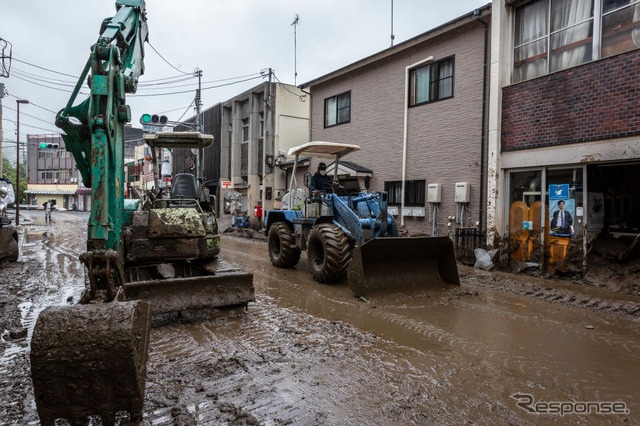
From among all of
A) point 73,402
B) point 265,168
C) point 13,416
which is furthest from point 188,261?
point 265,168

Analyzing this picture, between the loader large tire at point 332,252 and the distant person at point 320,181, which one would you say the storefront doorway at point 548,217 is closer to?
the distant person at point 320,181

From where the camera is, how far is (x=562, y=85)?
8.80 metres

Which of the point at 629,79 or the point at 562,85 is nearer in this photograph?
the point at 629,79

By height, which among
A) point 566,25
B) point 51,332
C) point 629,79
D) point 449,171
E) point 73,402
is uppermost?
point 566,25

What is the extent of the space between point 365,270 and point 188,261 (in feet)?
9.73

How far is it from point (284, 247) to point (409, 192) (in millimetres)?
5087

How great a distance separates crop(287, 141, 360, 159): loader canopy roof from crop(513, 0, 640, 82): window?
184 inches

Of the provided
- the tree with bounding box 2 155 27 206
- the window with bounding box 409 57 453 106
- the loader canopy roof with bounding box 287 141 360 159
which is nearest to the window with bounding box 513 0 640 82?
the window with bounding box 409 57 453 106

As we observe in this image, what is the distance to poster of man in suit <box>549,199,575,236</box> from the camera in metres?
8.75

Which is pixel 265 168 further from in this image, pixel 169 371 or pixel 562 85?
A: pixel 169 371

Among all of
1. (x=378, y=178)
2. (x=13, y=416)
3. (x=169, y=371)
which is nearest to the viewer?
(x=13, y=416)

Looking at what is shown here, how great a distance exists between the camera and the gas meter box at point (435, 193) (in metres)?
11.5

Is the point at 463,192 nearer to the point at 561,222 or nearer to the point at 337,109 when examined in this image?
the point at 561,222

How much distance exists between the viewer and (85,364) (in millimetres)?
2486
